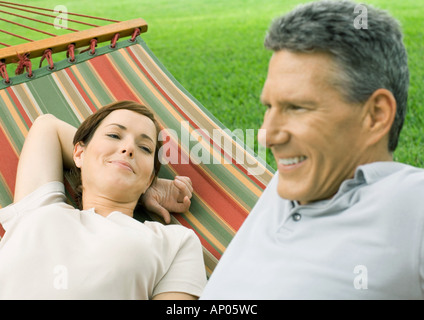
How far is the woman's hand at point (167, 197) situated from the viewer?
99.5 inches

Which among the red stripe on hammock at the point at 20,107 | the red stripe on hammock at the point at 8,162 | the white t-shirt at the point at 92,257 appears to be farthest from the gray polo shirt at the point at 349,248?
the red stripe on hammock at the point at 20,107

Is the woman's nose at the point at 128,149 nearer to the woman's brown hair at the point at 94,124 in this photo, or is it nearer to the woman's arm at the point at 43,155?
the woman's brown hair at the point at 94,124

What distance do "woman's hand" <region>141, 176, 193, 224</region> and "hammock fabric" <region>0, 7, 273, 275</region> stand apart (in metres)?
0.06

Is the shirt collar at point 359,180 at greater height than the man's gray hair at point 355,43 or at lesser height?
lesser

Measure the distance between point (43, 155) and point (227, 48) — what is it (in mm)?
5302

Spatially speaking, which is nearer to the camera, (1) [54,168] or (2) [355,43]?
(2) [355,43]

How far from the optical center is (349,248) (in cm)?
141

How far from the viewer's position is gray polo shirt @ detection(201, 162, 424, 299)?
4.43 feet

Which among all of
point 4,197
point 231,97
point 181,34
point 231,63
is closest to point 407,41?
point 231,63

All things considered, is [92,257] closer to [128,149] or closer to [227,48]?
[128,149]

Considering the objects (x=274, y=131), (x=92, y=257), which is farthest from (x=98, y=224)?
(x=274, y=131)

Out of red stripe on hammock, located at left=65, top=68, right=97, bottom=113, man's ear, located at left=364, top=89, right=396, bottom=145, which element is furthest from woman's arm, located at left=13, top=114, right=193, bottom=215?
man's ear, located at left=364, top=89, right=396, bottom=145

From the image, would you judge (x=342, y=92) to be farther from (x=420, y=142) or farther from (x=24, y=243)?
(x=420, y=142)

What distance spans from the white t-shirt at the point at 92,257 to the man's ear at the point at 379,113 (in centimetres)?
91
